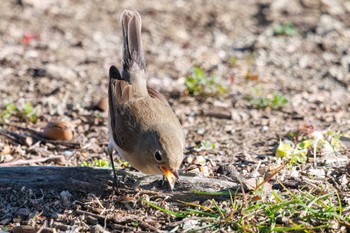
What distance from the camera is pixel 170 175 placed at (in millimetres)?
5277

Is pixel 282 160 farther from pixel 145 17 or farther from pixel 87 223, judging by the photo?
pixel 145 17

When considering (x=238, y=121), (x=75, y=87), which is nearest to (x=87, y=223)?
(x=238, y=121)

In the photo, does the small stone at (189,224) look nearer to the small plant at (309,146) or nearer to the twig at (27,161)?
the small plant at (309,146)

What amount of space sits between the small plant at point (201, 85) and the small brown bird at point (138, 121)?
1.85 meters

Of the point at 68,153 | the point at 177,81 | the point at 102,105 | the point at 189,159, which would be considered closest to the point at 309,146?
the point at 189,159

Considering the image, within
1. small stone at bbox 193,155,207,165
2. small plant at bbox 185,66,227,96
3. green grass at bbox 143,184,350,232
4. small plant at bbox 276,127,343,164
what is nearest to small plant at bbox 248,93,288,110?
small plant at bbox 185,66,227,96

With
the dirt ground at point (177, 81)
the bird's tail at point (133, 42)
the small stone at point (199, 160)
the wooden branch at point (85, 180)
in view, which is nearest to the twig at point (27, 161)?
the dirt ground at point (177, 81)

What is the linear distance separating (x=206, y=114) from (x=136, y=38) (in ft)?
5.37

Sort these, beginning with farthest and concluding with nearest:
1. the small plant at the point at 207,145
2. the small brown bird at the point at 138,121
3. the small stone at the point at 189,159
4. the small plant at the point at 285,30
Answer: the small plant at the point at 285,30 → the small plant at the point at 207,145 → the small stone at the point at 189,159 → the small brown bird at the point at 138,121

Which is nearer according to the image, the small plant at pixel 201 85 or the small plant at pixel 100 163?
the small plant at pixel 100 163

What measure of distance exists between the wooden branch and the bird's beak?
0.14m

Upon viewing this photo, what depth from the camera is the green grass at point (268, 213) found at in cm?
482

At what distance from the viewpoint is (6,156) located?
6.67m

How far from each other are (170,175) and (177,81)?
13.1 ft
